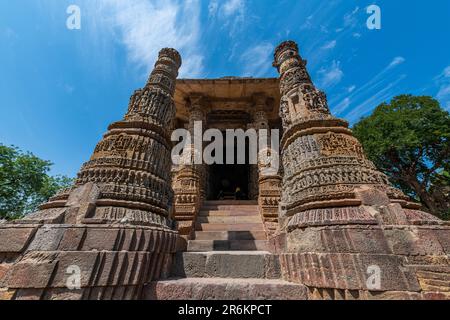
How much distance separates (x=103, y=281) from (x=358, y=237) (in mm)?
2627

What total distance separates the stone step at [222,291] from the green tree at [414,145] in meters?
11.6

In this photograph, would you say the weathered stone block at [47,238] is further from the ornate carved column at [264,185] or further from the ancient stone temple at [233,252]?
the ornate carved column at [264,185]

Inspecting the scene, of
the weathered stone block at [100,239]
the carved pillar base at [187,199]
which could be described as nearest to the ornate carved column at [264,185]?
the carved pillar base at [187,199]

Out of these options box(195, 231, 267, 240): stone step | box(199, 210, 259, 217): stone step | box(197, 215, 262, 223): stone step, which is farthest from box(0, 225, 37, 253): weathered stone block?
box(199, 210, 259, 217): stone step

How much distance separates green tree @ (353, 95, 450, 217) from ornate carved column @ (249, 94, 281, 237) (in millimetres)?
7027

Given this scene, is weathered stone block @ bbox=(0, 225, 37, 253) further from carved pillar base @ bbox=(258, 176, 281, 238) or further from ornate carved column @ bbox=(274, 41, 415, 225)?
carved pillar base @ bbox=(258, 176, 281, 238)

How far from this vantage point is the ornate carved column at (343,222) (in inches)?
73.7

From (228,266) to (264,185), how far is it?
13.9 ft

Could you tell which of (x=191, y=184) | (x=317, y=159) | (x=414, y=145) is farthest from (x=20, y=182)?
(x=414, y=145)

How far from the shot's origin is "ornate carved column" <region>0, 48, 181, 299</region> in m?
1.86

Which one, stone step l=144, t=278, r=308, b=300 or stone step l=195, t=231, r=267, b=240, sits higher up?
stone step l=195, t=231, r=267, b=240

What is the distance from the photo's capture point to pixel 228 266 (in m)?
2.80

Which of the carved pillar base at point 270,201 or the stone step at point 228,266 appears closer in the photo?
the stone step at point 228,266
